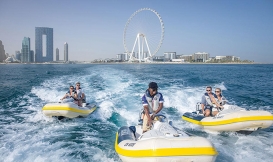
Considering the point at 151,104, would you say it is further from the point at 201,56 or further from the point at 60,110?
the point at 201,56

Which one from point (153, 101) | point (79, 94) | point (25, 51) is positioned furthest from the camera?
point (25, 51)

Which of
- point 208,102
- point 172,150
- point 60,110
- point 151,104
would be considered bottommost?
point 60,110

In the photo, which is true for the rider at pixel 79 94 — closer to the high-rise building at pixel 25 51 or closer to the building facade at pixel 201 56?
the building facade at pixel 201 56

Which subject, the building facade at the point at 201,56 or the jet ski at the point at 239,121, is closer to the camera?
the jet ski at the point at 239,121

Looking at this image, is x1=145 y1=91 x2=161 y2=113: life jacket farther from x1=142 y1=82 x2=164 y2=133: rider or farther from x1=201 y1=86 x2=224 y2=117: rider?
x1=201 y1=86 x2=224 y2=117: rider

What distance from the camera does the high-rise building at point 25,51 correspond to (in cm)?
16102

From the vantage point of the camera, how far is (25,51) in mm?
162250

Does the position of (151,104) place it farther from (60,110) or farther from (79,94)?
(79,94)

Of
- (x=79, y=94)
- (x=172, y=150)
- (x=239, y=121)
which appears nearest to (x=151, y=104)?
(x=172, y=150)

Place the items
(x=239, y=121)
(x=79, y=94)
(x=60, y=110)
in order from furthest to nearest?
(x=79, y=94)
(x=60, y=110)
(x=239, y=121)

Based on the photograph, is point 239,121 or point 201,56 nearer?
A: point 239,121

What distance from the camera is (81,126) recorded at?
808 cm

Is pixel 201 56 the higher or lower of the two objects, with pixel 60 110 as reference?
higher

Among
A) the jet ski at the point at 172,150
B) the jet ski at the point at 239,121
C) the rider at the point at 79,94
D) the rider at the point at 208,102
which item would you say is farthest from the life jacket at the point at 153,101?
the rider at the point at 79,94
